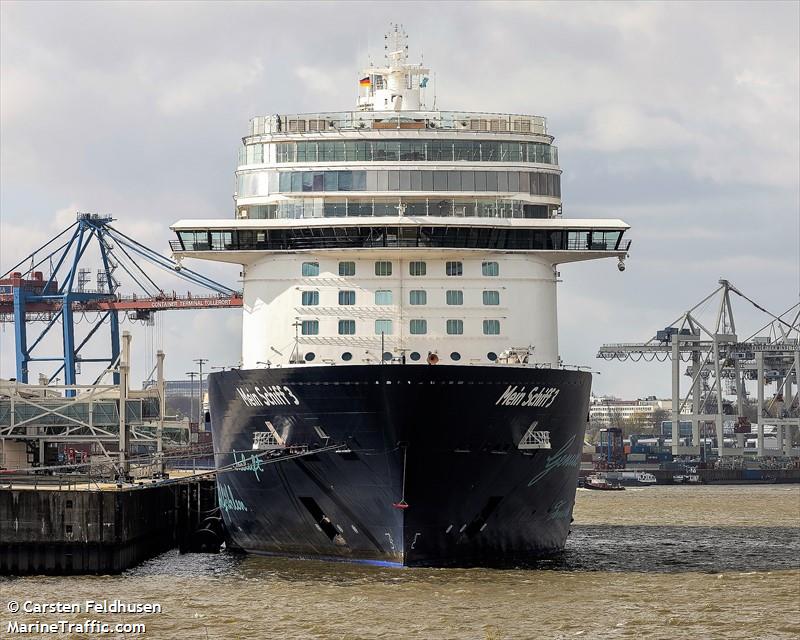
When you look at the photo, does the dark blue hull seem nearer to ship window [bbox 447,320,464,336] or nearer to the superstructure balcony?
ship window [bbox 447,320,464,336]

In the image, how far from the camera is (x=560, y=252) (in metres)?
42.3

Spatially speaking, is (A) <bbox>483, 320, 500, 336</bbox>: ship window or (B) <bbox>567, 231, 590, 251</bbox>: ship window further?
(B) <bbox>567, 231, 590, 251</bbox>: ship window

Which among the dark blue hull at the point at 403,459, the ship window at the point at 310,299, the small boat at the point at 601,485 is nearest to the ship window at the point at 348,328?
the ship window at the point at 310,299

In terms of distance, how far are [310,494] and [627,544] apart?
16.8 m

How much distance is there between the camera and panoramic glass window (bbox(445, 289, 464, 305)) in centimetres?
4094

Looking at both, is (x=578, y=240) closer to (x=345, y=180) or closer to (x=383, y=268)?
(x=383, y=268)

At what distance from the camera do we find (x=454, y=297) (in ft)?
134

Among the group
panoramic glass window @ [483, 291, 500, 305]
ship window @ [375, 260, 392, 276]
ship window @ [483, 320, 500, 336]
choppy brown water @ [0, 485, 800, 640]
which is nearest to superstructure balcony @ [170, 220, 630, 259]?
ship window @ [375, 260, 392, 276]

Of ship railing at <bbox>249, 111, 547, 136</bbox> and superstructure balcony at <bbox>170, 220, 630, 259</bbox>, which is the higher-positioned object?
ship railing at <bbox>249, 111, 547, 136</bbox>

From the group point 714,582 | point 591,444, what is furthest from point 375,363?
point 591,444

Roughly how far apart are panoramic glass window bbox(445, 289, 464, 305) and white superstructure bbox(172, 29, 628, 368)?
0.09 feet

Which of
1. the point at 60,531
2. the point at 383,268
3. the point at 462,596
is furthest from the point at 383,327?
the point at 60,531

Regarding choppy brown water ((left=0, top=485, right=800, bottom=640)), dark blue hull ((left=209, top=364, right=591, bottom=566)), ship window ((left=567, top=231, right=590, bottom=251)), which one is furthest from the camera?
ship window ((left=567, top=231, right=590, bottom=251))

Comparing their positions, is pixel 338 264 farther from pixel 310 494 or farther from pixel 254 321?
pixel 310 494
